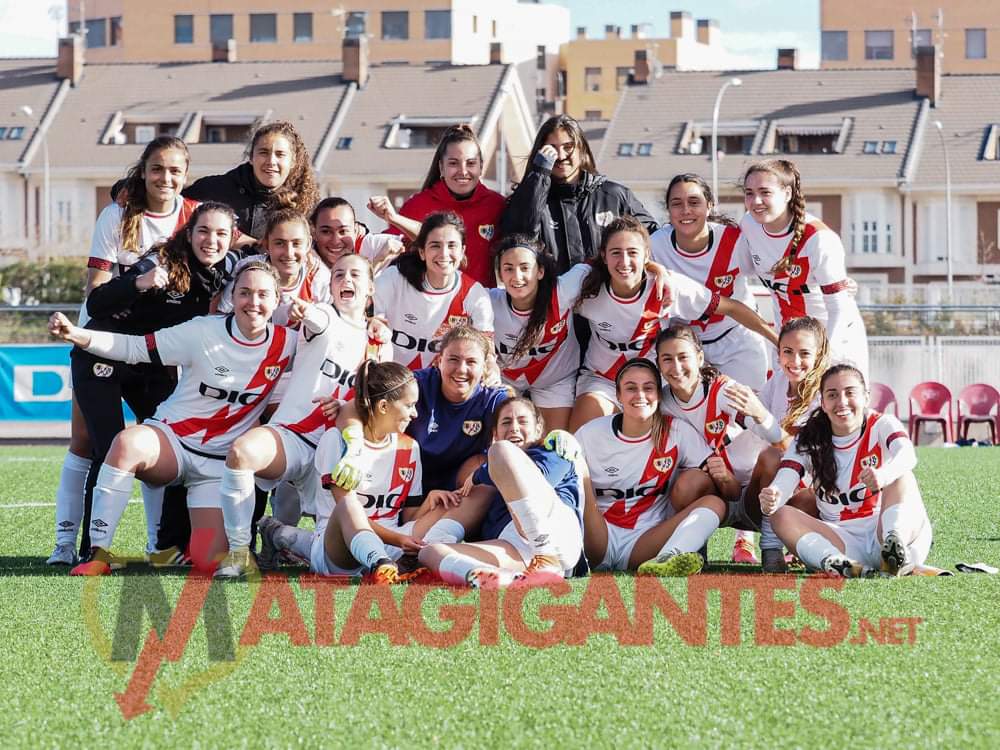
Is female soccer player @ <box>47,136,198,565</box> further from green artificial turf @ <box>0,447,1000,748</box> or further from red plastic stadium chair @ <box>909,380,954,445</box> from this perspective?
red plastic stadium chair @ <box>909,380,954,445</box>

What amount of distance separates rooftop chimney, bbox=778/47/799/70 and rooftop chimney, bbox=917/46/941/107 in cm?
592

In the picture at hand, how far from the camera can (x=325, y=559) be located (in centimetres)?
629

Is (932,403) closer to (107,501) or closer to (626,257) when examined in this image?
(626,257)

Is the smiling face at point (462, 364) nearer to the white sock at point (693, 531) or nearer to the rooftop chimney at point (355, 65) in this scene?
the white sock at point (693, 531)

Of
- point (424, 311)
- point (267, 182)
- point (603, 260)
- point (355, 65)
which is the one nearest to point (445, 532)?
point (424, 311)

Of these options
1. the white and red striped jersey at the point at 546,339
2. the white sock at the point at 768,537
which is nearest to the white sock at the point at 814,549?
the white sock at the point at 768,537

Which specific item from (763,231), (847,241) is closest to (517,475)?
(763,231)

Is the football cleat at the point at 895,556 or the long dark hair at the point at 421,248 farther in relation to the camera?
the long dark hair at the point at 421,248

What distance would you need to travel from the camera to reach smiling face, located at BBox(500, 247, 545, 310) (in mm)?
6645

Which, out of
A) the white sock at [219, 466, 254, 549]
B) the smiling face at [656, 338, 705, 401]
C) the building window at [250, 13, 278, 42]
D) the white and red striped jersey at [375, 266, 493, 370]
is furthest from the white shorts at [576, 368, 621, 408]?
the building window at [250, 13, 278, 42]

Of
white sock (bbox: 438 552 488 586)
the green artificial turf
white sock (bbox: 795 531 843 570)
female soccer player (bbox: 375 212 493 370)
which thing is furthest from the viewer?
female soccer player (bbox: 375 212 493 370)

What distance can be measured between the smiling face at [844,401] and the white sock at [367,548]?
193 cm

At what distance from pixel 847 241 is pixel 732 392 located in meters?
39.7

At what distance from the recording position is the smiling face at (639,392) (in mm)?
6355
